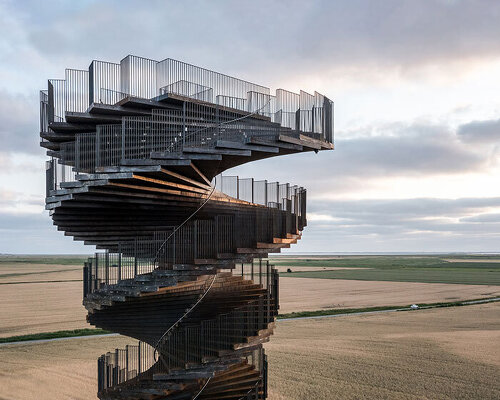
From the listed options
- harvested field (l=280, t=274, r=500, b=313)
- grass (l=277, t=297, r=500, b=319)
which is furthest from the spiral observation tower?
harvested field (l=280, t=274, r=500, b=313)

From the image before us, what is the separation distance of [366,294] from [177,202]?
44.5 meters

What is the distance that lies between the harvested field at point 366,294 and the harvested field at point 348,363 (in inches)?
462

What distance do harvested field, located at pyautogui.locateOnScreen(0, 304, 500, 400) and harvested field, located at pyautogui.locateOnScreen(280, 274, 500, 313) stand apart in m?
11.7

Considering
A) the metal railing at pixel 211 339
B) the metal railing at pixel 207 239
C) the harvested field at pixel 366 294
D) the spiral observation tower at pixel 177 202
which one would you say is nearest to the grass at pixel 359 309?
the harvested field at pixel 366 294

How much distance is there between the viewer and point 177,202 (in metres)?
13.7

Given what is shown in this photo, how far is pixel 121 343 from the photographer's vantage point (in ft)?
90.9

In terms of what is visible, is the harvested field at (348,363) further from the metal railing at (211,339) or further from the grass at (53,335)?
the metal railing at (211,339)

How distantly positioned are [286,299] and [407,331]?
19459 mm

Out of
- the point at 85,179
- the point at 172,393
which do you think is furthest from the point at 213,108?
the point at 172,393

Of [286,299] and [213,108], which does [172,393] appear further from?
[286,299]

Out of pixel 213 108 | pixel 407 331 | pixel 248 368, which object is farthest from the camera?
pixel 407 331

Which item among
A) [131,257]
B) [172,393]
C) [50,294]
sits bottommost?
[50,294]

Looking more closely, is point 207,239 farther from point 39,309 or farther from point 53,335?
point 39,309

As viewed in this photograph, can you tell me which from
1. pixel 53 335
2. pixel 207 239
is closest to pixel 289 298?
pixel 53 335
